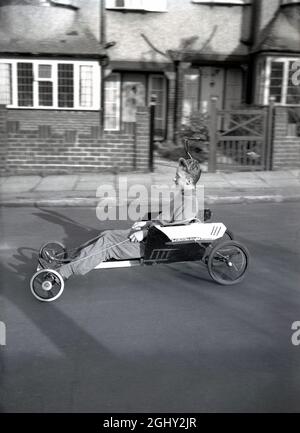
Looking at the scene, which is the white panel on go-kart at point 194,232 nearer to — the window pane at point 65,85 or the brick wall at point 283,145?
the brick wall at point 283,145

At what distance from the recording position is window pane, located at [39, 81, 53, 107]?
19.2 m

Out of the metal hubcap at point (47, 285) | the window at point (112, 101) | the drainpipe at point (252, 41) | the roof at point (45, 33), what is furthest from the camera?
the window at point (112, 101)

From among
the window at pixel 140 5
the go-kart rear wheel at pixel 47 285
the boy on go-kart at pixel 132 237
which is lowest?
the go-kart rear wheel at pixel 47 285

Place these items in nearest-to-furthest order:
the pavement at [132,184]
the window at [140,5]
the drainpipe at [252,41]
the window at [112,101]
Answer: the pavement at [132,184], the drainpipe at [252,41], the window at [140,5], the window at [112,101]

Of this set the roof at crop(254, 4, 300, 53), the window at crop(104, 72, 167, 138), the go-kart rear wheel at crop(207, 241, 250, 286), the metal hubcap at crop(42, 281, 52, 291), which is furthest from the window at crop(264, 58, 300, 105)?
the metal hubcap at crop(42, 281, 52, 291)

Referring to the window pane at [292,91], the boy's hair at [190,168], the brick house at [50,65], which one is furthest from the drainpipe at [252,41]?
the boy's hair at [190,168]

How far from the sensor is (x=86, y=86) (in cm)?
1941

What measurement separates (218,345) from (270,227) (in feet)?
14.9

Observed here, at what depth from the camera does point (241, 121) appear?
15.1m

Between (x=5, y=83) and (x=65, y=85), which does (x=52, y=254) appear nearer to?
(x=65, y=85)

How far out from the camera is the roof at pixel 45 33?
19.0 m

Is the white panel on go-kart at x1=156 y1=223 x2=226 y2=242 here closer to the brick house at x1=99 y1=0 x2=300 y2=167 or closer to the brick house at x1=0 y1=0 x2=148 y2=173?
the brick house at x1=0 y1=0 x2=148 y2=173

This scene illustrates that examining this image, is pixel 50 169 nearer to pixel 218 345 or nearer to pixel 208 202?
pixel 208 202

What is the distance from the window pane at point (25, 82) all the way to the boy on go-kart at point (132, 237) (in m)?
14.2
